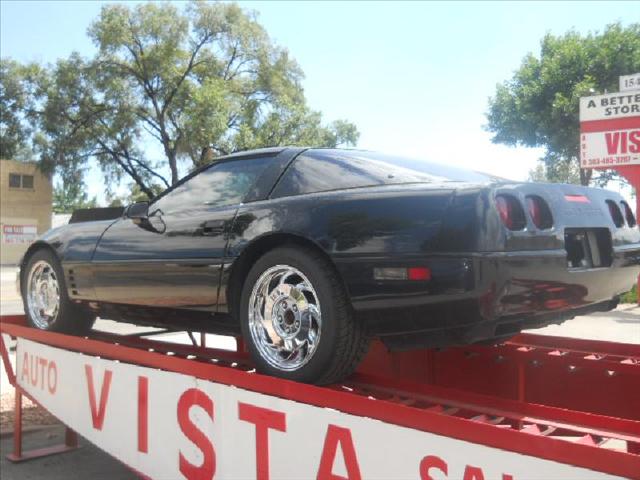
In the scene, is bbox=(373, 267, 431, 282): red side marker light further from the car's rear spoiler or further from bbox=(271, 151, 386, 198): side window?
the car's rear spoiler

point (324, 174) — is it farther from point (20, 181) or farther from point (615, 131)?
point (20, 181)

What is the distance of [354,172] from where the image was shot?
2.93 metres

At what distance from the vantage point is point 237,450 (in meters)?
2.66

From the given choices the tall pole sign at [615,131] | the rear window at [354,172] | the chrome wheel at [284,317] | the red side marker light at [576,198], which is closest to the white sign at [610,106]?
the tall pole sign at [615,131]

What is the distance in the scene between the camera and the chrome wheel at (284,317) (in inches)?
109

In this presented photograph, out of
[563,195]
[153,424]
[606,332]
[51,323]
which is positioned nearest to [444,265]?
[563,195]

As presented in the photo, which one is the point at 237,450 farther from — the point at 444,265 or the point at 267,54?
the point at 267,54

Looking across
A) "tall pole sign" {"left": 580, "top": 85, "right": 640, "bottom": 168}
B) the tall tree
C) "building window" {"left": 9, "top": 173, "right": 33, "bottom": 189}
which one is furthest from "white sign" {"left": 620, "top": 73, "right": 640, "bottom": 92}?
"building window" {"left": 9, "top": 173, "right": 33, "bottom": 189}

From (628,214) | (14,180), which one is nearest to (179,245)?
(628,214)

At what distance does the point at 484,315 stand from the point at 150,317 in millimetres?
2104

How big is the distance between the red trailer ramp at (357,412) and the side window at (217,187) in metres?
0.86

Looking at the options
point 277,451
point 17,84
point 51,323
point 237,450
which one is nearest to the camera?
point 277,451

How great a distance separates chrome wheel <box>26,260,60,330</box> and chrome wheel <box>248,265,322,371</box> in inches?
84.4

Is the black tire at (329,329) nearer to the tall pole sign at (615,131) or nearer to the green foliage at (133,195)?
the tall pole sign at (615,131)
